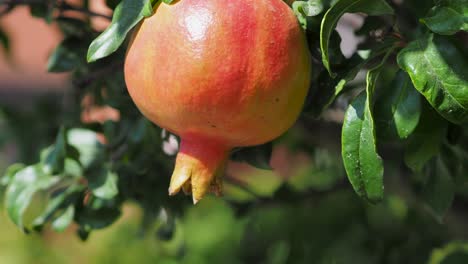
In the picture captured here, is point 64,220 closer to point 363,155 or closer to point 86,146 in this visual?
point 86,146

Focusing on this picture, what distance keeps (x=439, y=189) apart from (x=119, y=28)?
434 mm

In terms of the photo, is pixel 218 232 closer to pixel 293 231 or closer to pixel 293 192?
pixel 293 231

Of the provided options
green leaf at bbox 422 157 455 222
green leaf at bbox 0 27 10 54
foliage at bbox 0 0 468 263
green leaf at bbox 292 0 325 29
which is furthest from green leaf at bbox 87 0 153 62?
green leaf at bbox 0 27 10 54

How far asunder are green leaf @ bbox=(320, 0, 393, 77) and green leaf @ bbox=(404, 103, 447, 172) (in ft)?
0.38

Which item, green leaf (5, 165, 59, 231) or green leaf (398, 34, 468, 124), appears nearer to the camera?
green leaf (398, 34, 468, 124)

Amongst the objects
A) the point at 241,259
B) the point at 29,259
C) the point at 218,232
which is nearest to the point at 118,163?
the point at 241,259

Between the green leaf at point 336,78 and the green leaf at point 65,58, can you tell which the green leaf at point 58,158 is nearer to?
the green leaf at point 65,58

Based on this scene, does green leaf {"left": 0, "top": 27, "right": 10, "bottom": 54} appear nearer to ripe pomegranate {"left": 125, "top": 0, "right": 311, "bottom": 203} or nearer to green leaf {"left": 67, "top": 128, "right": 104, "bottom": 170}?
green leaf {"left": 67, "top": 128, "right": 104, "bottom": 170}

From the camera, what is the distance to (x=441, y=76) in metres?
0.76

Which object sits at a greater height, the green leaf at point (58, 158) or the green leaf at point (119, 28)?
the green leaf at point (119, 28)

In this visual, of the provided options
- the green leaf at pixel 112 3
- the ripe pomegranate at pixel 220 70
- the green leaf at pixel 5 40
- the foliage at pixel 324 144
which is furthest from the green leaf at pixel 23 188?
the green leaf at pixel 5 40

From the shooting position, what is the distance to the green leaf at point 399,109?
823 millimetres

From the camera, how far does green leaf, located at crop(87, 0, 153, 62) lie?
31.6 inches

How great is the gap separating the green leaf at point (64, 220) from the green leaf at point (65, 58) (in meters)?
0.18
